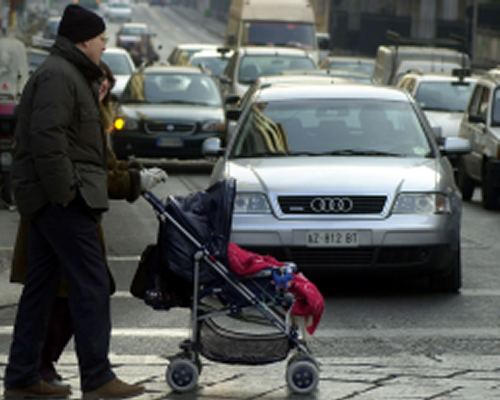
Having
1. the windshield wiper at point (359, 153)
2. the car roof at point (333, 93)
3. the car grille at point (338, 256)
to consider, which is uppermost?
the car roof at point (333, 93)

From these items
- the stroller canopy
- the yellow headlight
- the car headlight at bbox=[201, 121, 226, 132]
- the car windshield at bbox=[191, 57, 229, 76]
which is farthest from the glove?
the car windshield at bbox=[191, 57, 229, 76]

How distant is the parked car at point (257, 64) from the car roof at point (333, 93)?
1987 cm

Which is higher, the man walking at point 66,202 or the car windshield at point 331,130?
the man walking at point 66,202

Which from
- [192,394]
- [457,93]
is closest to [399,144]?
[192,394]

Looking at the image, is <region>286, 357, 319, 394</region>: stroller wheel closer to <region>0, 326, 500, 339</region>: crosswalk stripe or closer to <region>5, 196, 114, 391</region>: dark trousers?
<region>5, 196, 114, 391</region>: dark trousers

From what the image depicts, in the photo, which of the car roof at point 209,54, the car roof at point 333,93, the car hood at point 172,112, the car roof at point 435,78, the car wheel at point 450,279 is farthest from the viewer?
the car roof at point 209,54

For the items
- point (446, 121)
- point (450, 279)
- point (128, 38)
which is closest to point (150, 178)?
point (450, 279)

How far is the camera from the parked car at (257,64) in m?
36.2

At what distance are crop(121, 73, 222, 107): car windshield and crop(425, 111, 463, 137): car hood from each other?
3.28 m

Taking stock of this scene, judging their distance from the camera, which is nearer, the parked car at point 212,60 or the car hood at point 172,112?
the car hood at point 172,112

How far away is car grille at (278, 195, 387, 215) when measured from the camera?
13141 millimetres

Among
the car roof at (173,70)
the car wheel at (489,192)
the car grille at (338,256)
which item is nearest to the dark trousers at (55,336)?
the car grille at (338,256)

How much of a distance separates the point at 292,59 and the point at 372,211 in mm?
24173

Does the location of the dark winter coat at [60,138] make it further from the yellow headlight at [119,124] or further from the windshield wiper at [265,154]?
the yellow headlight at [119,124]
